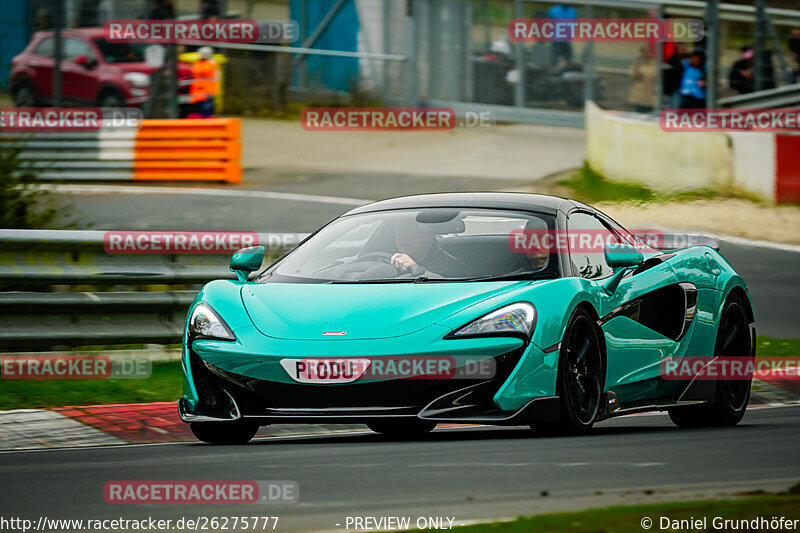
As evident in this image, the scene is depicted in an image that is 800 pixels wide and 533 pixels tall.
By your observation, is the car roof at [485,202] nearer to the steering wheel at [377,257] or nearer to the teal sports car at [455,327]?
the teal sports car at [455,327]

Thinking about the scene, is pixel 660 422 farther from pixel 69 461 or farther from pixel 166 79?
pixel 166 79

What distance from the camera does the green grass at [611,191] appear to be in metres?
18.4

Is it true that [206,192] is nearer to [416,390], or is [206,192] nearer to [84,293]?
[84,293]

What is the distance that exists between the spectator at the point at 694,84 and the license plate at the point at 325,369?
15611 mm

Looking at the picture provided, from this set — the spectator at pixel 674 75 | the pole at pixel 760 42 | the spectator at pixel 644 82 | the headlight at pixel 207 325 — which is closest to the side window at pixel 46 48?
the spectator at pixel 644 82

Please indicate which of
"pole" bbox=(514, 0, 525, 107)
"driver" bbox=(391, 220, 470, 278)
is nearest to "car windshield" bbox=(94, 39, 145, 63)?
"pole" bbox=(514, 0, 525, 107)

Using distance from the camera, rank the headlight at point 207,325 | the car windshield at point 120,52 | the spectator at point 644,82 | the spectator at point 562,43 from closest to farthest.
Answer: the headlight at point 207,325 → the spectator at point 644,82 → the car windshield at point 120,52 → the spectator at point 562,43

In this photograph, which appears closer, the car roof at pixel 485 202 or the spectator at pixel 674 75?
the car roof at pixel 485 202

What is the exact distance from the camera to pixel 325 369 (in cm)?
699

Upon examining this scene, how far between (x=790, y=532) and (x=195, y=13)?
73.3ft

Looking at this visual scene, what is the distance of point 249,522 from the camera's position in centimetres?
500

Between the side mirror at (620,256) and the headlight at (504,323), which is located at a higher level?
the side mirror at (620,256)

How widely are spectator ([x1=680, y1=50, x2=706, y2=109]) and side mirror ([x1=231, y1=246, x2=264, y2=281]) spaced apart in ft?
48.0

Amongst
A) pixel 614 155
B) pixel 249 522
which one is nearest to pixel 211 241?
pixel 249 522
